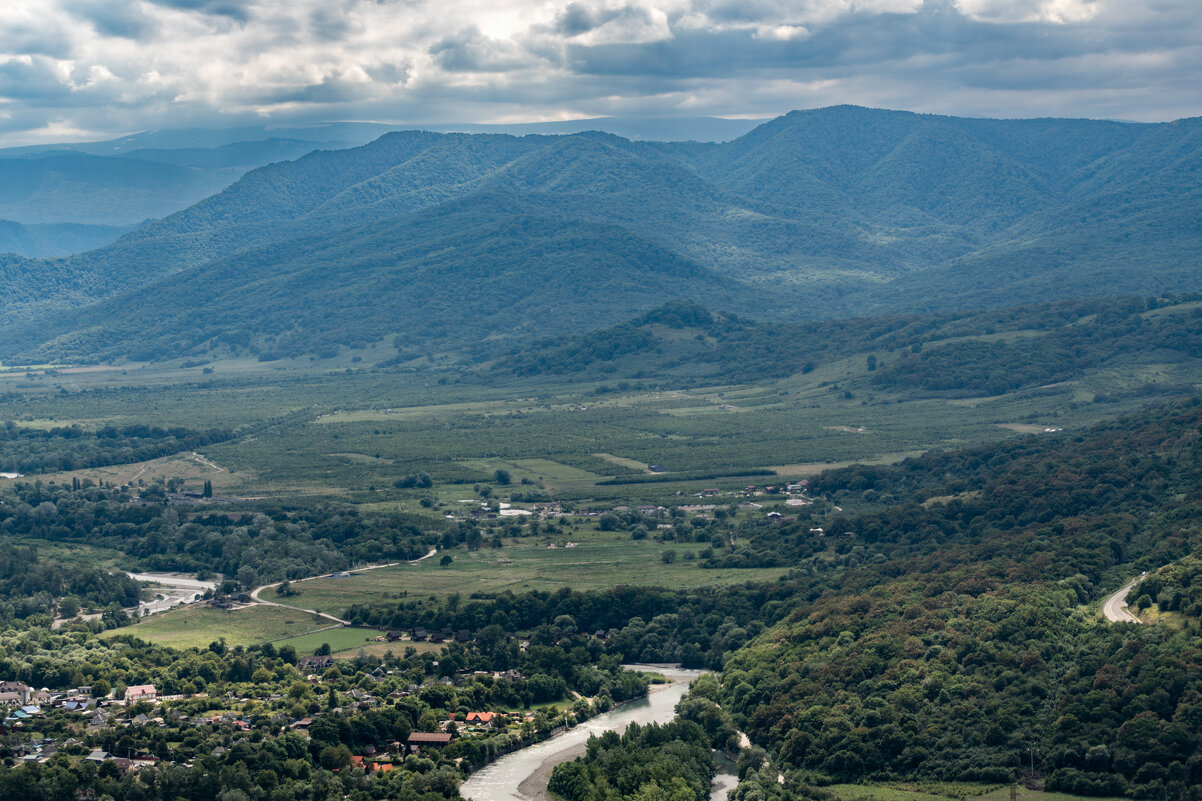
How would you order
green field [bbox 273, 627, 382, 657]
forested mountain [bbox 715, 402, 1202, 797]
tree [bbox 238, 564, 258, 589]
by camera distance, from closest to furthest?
forested mountain [bbox 715, 402, 1202, 797], green field [bbox 273, 627, 382, 657], tree [bbox 238, 564, 258, 589]

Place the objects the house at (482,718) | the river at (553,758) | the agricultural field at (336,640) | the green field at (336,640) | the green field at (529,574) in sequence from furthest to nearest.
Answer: the green field at (529,574) < the green field at (336,640) < the agricultural field at (336,640) < the house at (482,718) < the river at (553,758)

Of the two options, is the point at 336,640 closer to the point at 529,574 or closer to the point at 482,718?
the point at 482,718

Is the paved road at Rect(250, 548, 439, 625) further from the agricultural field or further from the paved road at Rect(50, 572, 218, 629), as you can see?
the paved road at Rect(50, 572, 218, 629)

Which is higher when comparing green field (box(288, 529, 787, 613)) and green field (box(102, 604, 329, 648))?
green field (box(102, 604, 329, 648))

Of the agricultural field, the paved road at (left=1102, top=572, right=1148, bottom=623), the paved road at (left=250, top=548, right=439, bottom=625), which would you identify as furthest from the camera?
the paved road at (left=250, top=548, right=439, bottom=625)

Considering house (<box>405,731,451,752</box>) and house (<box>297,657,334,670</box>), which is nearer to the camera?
house (<box>405,731,451,752</box>)

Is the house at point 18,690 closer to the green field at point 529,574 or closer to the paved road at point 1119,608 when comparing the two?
the green field at point 529,574

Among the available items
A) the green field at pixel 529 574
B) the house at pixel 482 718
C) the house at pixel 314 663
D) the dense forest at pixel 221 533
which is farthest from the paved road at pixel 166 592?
the house at pixel 482 718

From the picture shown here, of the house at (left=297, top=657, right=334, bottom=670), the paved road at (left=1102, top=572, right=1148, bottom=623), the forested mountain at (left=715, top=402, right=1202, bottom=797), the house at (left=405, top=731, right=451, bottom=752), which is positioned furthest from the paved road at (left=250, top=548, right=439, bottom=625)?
the paved road at (left=1102, top=572, right=1148, bottom=623)
